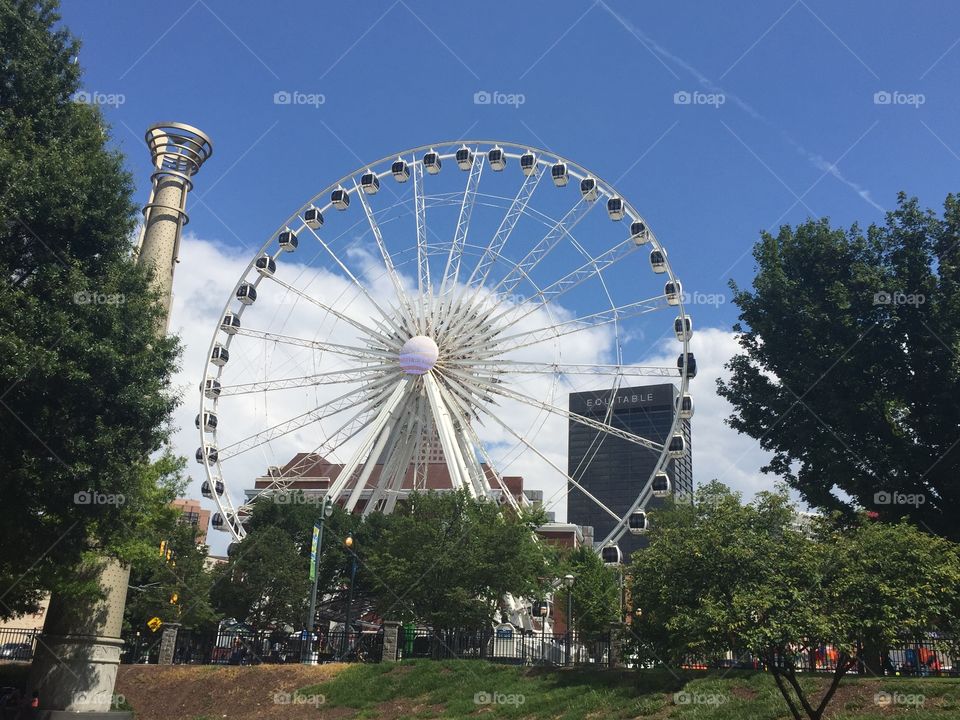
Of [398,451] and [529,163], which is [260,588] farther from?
[529,163]

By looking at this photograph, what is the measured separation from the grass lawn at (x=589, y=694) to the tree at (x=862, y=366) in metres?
10.4

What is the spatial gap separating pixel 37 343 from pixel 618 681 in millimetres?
17216

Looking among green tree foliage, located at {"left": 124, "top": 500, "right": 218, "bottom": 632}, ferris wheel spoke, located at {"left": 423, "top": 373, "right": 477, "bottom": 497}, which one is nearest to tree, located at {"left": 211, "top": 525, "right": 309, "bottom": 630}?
green tree foliage, located at {"left": 124, "top": 500, "right": 218, "bottom": 632}

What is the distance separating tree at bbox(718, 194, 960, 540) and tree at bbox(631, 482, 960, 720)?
8.28m

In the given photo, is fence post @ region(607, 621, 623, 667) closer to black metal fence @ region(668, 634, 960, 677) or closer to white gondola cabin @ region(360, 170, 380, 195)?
black metal fence @ region(668, 634, 960, 677)

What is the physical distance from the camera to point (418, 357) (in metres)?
43.2

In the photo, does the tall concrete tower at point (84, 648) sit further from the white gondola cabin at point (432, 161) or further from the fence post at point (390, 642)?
the white gondola cabin at point (432, 161)

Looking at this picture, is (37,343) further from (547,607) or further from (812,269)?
(547,607)

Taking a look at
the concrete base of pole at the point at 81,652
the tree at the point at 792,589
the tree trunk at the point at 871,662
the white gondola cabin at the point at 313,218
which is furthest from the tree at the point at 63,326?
the white gondola cabin at the point at 313,218

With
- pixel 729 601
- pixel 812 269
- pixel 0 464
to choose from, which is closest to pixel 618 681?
pixel 729 601

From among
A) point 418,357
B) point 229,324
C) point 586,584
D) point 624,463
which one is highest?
point 624,463

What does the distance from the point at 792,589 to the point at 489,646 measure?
664 inches

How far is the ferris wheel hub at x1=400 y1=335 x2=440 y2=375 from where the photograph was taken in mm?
43156

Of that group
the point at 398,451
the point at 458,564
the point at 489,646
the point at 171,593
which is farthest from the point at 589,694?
the point at 171,593
